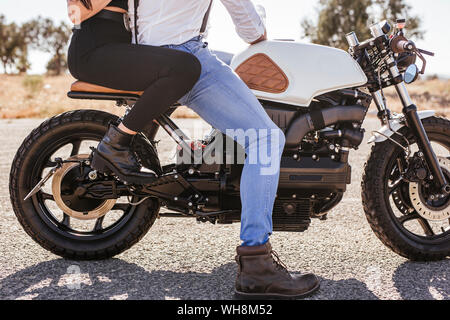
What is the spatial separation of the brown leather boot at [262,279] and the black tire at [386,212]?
0.74 m

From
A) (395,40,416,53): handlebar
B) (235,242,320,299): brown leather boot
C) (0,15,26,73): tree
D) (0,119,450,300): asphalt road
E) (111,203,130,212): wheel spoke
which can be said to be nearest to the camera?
(235,242,320,299): brown leather boot

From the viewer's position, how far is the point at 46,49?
204 ft

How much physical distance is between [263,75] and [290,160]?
508mm

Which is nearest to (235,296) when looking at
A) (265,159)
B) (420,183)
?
(265,159)

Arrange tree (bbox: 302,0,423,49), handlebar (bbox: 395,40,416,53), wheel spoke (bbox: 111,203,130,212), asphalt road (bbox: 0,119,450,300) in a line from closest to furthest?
asphalt road (bbox: 0,119,450,300) → handlebar (bbox: 395,40,416,53) → wheel spoke (bbox: 111,203,130,212) → tree (bbox: 302,0,423,49)

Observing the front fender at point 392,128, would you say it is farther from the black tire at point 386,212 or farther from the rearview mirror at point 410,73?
the rearview mirror at point 410,73

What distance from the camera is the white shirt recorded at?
8.48 ft

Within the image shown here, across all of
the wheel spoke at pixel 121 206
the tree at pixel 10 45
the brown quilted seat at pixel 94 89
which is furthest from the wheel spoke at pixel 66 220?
the tree at pixel 10 45

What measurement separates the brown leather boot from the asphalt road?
0.38 feet

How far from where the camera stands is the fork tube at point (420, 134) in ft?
9.97

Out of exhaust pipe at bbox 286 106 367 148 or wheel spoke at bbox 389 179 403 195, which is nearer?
exhaust pipe at bbox 286 106 367 148

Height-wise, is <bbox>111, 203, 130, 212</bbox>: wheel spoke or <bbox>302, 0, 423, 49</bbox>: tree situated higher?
<bbox>302, 0, 423, 49</bbox>: tree

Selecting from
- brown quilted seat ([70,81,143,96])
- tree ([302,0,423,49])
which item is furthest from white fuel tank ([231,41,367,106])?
tree ([302,0,423,49])

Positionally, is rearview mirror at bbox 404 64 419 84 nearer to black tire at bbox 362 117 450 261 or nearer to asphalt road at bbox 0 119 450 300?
black tire at bbox 362 117 450 261
